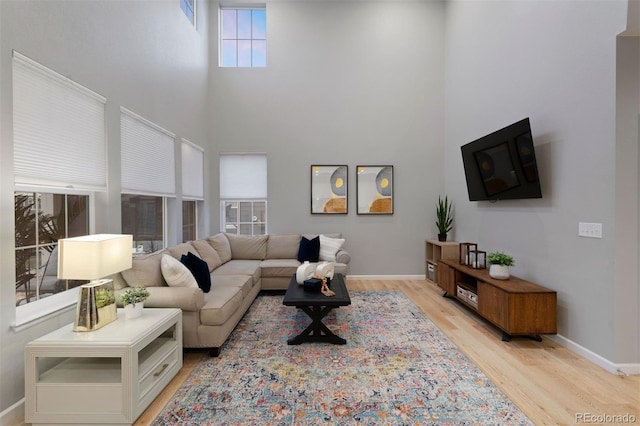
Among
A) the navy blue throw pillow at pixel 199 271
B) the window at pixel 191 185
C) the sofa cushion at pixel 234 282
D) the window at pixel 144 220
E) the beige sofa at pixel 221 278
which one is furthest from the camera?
the window at pixel 191 185

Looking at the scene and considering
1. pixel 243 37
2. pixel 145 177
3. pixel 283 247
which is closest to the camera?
pixel 145 177

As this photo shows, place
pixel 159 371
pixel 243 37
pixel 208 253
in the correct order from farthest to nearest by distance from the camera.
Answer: pixel 243 37, pixel 208 253, pixel 159 371

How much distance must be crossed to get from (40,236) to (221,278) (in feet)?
5.87

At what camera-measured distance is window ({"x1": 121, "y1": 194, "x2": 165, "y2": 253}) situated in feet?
10.6

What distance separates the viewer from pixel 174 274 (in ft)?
9.08

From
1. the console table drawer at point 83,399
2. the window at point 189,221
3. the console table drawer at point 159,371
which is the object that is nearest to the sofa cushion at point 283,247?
the window at point 189,221

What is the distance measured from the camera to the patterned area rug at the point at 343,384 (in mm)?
1896

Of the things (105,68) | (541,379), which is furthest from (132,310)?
(541,379)

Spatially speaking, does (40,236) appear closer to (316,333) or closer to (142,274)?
(142,274)

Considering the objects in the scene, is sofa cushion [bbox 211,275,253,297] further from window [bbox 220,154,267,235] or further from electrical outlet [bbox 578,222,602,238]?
electrical outlet [bbox 578,222,602,238]

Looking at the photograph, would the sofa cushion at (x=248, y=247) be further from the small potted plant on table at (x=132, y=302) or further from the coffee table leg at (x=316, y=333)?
the small potted plant on table at (x=132, y=302)

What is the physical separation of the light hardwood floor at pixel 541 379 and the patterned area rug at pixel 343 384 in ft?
0.36

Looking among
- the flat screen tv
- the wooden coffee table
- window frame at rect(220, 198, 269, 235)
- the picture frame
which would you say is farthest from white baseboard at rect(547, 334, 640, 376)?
window frame at rect(220, 198, 269, 235)

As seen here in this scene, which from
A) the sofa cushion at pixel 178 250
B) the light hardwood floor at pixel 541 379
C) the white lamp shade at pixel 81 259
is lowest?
the light hardwood floor at pixel 541 379
